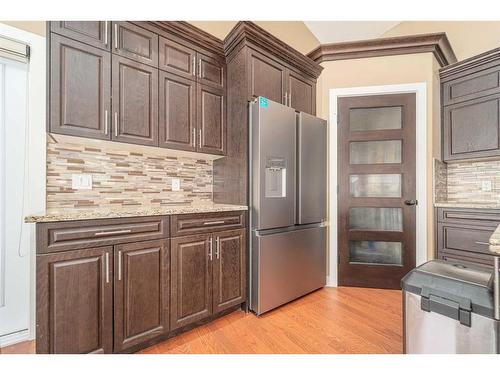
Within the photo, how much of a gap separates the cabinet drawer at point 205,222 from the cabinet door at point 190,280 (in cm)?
5

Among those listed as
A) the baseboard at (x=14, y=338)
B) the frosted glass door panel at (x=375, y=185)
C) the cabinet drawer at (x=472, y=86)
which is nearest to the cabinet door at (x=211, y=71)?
the frosted glass door panel at (x=375, y=185)

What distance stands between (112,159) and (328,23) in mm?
3275

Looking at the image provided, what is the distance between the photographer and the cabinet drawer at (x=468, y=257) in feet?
7.16

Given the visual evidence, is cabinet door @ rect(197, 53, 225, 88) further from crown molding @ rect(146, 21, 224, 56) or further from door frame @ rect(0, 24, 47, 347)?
door frame @ rect(0, 24, 47, 347)

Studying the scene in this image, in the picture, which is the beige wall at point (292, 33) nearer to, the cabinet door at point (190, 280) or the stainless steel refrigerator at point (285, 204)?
the stainless steel refrigerator at point (285, 204)

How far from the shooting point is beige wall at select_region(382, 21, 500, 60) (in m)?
2.62

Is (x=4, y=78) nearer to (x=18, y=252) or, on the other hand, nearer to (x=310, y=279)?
(x=18, y=252)

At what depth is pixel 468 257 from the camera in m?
2.28

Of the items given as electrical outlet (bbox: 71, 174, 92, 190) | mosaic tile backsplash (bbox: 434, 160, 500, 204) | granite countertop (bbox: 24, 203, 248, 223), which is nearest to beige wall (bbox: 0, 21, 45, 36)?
electrical outlet (bbox: 71, 174, 92, 190)

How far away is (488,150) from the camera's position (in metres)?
2.37

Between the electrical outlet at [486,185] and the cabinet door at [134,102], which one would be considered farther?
the electrical outlet at [486,185]

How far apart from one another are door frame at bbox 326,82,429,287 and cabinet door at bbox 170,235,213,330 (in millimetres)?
1471

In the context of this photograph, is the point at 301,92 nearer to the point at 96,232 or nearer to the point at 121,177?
the point at 121,177
